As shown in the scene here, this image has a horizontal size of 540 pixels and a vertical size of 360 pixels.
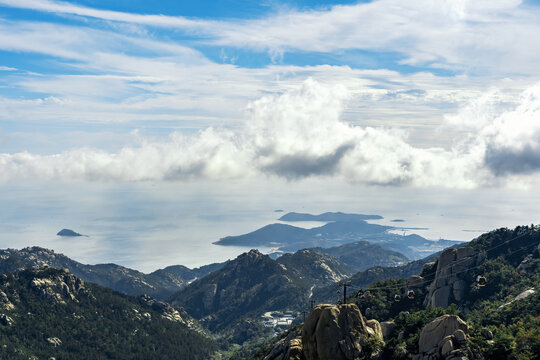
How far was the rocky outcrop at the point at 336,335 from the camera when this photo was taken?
262 feet

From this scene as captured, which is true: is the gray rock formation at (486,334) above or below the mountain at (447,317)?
above

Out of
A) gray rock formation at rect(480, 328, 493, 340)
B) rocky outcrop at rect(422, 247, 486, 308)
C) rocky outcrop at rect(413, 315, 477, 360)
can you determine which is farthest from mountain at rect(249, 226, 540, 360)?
rocky outcrop at rect(422, 247, 486, 308)

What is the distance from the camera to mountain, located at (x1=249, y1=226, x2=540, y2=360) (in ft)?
226

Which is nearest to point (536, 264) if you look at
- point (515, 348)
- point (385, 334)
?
point (385, 334)

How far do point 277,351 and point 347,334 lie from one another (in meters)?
30.9

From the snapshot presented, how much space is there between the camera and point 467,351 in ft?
216

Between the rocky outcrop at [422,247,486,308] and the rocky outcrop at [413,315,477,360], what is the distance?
67.3 meters

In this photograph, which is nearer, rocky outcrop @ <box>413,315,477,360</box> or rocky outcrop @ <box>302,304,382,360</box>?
rocky outcrop @ <box>413,315,477,360</box>

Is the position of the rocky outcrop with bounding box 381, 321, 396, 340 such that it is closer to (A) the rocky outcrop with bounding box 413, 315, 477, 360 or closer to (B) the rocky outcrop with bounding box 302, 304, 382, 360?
(B) the rocky outcrop with bounding box 302, 304, 382, 360

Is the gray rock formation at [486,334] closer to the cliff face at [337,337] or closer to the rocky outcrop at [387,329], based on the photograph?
the cliff face at [337,337]

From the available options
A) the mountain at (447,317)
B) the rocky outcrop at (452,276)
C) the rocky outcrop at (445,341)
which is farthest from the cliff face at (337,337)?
the rocky outcrop at (452,276)

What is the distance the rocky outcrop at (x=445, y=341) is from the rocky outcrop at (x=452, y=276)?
67.3m

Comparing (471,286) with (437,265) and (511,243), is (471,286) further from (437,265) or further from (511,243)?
(511,243)

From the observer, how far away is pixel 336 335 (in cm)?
8088
